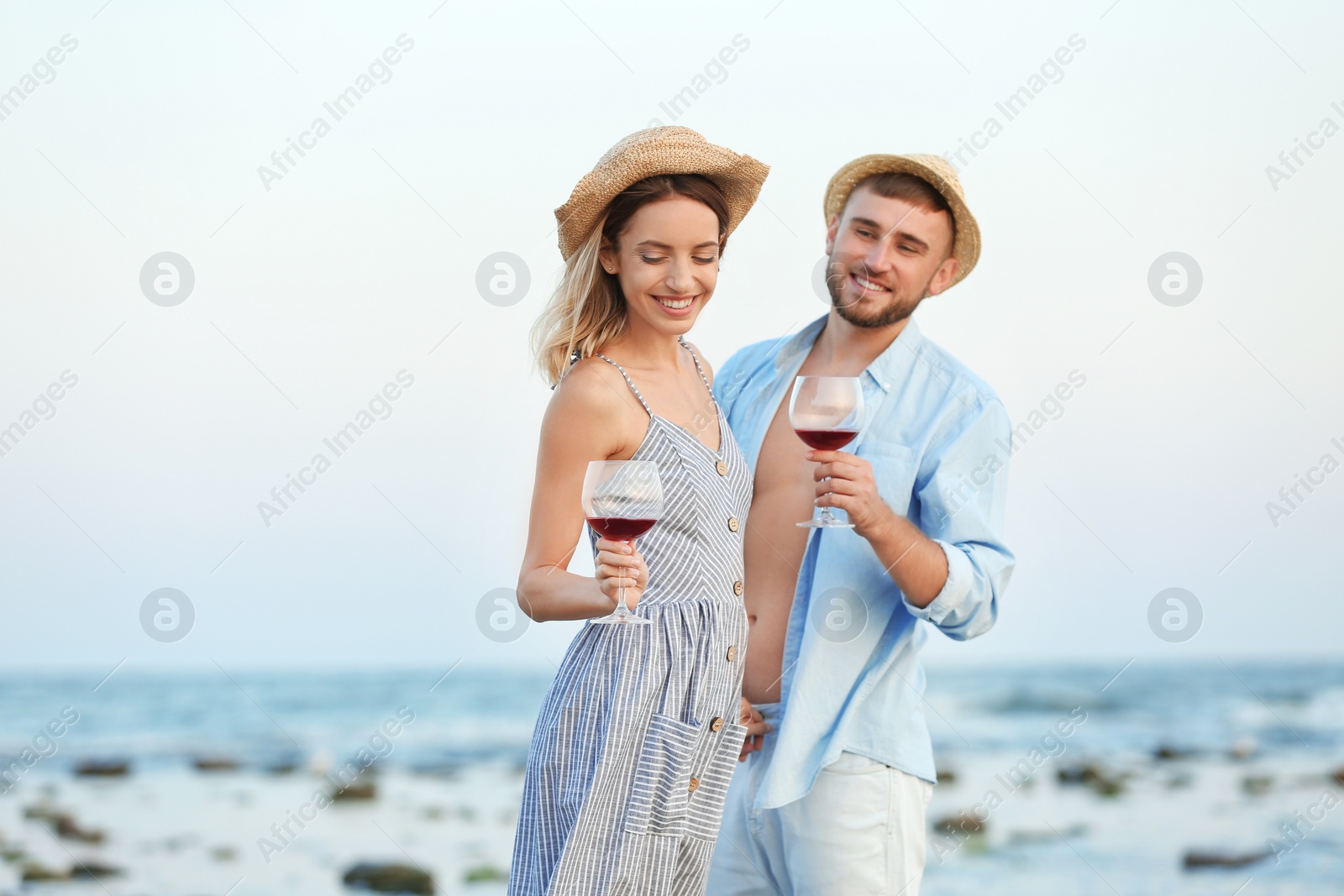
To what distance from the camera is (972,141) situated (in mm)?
4949

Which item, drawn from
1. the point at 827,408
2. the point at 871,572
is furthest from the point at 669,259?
the point at 871,572

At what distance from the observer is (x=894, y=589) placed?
10.3ft

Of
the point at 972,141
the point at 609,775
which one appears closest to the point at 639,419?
the point at 609,775

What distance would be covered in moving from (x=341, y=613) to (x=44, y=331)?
17.8 ft

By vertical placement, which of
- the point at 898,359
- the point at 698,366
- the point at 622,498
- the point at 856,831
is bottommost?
the point at 856,831

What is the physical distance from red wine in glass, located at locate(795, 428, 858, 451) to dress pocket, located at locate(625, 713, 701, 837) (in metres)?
0.77

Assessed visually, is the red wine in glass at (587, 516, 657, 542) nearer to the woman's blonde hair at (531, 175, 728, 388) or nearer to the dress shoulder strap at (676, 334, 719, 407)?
the woman's blonde hair at (531, 175, 728, 388)

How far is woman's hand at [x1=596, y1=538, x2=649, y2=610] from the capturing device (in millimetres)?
2424

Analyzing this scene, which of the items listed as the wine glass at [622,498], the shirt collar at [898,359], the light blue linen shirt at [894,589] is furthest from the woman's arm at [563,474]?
the shirt collar at [898,359]

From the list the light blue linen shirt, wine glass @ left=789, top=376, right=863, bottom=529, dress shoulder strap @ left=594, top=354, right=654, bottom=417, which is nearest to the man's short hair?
the light blue linen shirt

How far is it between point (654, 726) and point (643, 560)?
1.27 feet

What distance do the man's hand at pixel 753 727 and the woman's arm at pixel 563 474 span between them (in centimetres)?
77

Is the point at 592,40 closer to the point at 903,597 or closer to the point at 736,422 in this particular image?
the point at 736,422

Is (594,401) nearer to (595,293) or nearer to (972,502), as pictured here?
(595,293)
